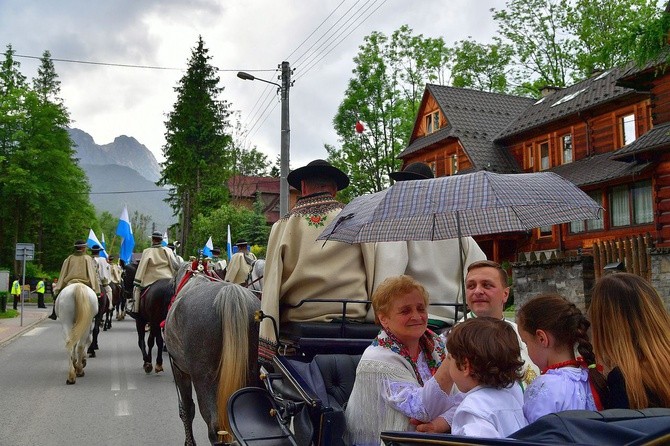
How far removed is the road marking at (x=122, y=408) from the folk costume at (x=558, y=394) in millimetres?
7357

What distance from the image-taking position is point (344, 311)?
4.44 m

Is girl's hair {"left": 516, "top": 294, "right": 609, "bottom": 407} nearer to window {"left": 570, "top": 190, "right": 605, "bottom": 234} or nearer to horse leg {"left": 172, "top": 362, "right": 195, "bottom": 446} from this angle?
horse leg {"left": 172, "top": 362, "right": 195, "bottom": 446}

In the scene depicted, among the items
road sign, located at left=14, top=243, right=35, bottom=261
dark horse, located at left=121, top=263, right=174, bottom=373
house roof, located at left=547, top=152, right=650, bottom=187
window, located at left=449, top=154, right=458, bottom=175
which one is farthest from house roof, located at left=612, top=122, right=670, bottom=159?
road sign, located at left=14, top=243, right=35, bottom=261

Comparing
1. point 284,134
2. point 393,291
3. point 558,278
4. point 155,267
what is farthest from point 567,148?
point 393,291

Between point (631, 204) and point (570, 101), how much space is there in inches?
306

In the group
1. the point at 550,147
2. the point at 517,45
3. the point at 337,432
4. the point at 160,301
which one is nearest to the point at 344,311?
the point at 337,432

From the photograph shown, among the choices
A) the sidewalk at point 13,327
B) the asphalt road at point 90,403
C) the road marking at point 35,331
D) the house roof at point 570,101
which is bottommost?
the road marking at point 35,331

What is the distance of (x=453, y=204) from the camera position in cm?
398

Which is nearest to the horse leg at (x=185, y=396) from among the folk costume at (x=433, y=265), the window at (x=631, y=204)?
the folk costume at (x=433, y=265)

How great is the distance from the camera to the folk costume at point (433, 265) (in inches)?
196

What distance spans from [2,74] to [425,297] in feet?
169

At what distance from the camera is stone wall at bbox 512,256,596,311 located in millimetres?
19391

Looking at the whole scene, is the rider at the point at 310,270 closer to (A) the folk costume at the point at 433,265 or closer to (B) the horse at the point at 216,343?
(A) the folk costume at the point at 433,265

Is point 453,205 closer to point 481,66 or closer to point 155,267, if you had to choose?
point 155,267
